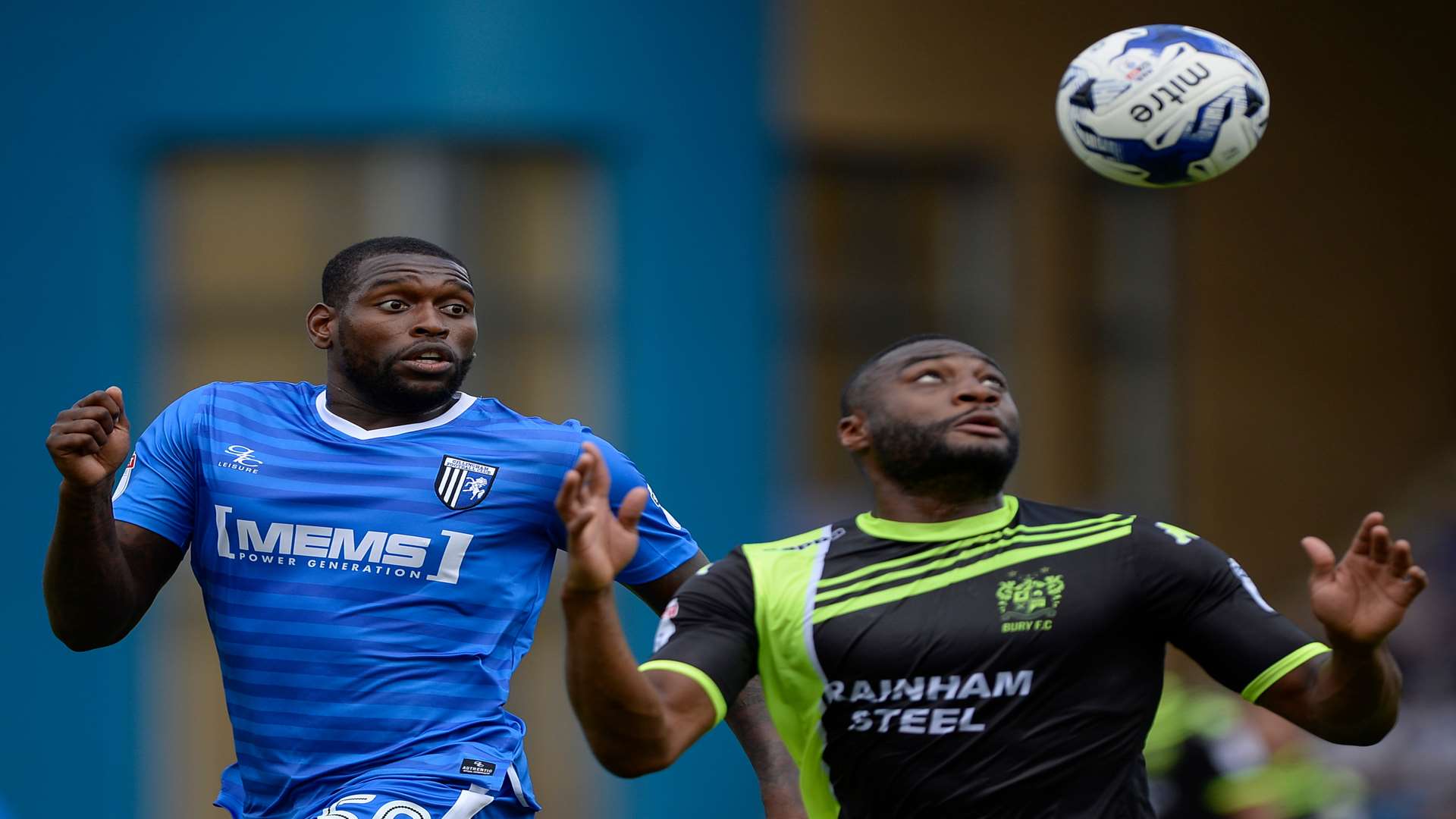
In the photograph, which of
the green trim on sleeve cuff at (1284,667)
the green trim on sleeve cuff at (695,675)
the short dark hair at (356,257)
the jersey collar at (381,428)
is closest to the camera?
the green trim on sleeve cuff at (695,675)

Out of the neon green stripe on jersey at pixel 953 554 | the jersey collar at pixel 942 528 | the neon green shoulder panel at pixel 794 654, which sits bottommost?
the neon green shoulder panel at pixel 794 654

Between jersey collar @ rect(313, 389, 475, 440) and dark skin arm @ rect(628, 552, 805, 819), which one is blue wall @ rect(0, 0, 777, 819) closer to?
jersey collar @ rect(313, 389, 475, 440)

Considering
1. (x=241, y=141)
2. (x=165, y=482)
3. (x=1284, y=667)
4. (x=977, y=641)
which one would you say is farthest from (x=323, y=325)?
(x=241, y=141)

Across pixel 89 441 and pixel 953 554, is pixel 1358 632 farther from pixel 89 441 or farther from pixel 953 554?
pixel 89 441

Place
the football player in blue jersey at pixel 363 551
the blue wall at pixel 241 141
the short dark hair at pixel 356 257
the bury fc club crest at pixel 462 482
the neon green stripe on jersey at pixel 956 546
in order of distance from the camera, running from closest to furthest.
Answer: the neon green stripe on jersey at pixel 956 546 < the football player in blue jersey at pixel 363 551 < the bury fc club crest at pixel 462 482 < the short dark hair at pixel 356 257 < the blue wall at pixel 241 141

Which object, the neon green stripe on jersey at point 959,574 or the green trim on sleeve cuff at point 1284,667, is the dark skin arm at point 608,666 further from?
the green trim on sleeve cuff at point 1284,667

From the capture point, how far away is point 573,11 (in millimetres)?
11672

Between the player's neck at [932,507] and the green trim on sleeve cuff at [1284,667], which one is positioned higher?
the player's neck at [932,507]

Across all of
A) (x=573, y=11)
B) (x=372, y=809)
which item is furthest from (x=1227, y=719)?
(x=573, y=11)

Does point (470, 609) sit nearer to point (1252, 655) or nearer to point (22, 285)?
point (1252, 655)

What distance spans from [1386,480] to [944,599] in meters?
13.4

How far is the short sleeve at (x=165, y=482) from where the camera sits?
5.39 metres

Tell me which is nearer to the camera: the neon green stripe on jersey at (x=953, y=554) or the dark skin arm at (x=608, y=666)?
the dark skin arm at (x=608, y=666)

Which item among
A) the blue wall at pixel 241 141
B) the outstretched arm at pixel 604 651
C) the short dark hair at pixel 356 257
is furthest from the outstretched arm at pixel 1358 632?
the blue wall at pixel 241 141
